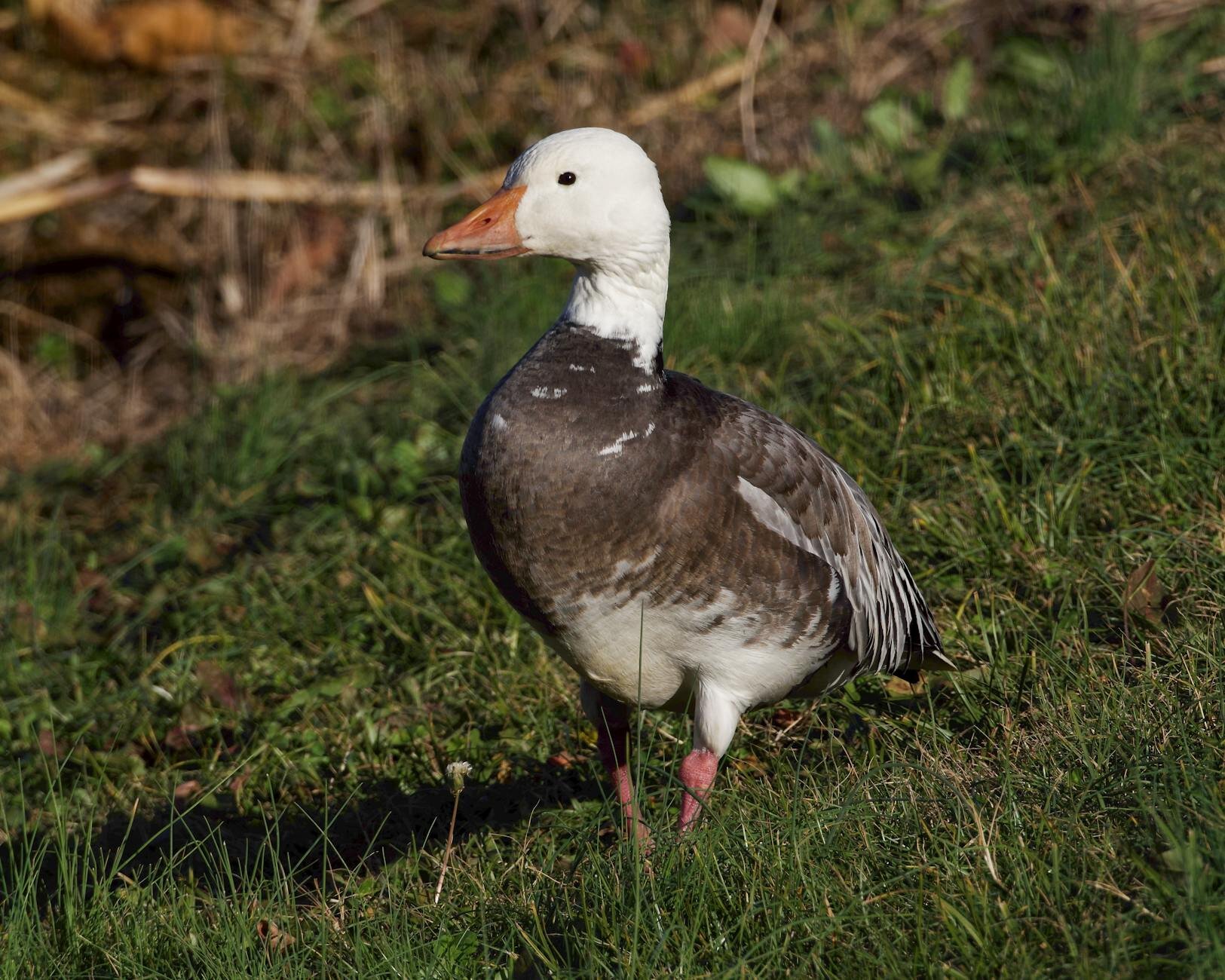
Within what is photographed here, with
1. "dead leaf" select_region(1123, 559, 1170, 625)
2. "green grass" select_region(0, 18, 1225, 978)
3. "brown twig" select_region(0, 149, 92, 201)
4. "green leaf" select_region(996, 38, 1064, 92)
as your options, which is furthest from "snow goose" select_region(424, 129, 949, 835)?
"brown twig" select_region(0, 149, 92, 201)

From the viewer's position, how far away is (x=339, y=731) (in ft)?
14.0

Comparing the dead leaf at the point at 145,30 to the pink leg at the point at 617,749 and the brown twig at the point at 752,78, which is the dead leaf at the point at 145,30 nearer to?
the brown twig at the point at 752,78

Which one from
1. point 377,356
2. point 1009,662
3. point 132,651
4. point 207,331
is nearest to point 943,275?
point 1009,662

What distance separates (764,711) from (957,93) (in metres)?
3.89

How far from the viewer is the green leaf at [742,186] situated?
6.36 m

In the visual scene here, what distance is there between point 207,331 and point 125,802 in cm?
384

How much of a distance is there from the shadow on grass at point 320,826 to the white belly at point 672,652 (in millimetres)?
650

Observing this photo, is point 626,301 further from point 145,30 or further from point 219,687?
point 145,30

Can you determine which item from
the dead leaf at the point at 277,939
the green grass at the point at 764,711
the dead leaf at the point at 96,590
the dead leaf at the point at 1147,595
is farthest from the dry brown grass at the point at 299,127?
the dead leaf at the point at 277,939

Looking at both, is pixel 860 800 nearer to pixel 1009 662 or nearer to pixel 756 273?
pixel 1009 662

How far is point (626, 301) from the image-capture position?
3.34 meters

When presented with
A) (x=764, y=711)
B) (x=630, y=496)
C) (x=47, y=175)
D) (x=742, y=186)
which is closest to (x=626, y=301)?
(x=630, y=496)

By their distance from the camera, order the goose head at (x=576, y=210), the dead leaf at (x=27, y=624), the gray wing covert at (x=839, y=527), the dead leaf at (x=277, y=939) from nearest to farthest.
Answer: the dead leaf at (x=277, y=939) < the goose head at (x=576, y=210) < the gray wing covert at (x=839, y=527) < the dead leaf at (x=27, y=624)

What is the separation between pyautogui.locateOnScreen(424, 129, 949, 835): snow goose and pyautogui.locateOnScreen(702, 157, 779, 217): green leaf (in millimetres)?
3055
